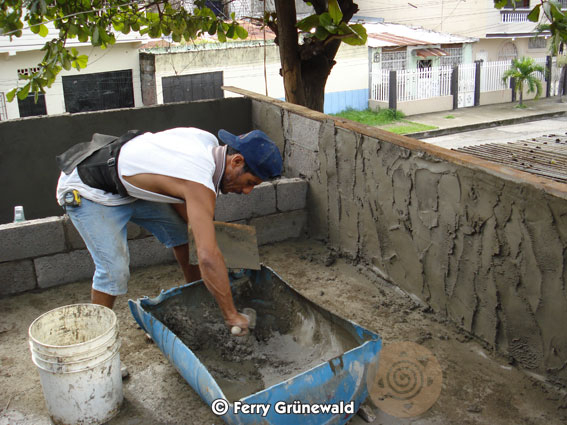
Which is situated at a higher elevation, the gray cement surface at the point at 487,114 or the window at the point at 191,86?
the window at the point at 191,86

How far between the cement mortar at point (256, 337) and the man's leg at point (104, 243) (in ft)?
1.17

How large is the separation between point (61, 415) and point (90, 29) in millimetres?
3929

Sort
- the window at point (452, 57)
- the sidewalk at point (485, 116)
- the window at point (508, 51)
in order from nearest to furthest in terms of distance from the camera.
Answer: the sidewalk at point (485, 116) < the window at point (452, 57) < the window at point (508, 51)

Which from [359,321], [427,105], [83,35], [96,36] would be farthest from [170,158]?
[427,105]

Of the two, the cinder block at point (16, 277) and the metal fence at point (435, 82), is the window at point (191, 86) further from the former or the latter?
the cinder block at point (16, 277)


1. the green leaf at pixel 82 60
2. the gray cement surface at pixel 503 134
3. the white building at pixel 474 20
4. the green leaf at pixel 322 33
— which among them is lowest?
the gray cement surface at pixel 503 134

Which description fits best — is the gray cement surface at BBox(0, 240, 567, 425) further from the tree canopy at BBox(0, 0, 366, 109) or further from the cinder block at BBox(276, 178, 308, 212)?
the tree canopy at BBox(0, 0, 366, 109)

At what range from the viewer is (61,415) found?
2.77m

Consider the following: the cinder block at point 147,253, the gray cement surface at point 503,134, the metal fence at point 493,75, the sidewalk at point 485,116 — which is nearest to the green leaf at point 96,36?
the cinder block at point 147,253

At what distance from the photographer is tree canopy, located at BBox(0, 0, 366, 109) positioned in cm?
480

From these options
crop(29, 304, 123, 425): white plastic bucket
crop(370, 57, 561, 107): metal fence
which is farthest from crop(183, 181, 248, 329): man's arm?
crop(370, 57, 561, 107): metal fence

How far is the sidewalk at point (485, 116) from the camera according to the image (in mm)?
17391

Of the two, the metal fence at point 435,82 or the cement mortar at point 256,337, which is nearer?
the cement mortar at point 256,337

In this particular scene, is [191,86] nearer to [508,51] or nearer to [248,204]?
[248,204]
